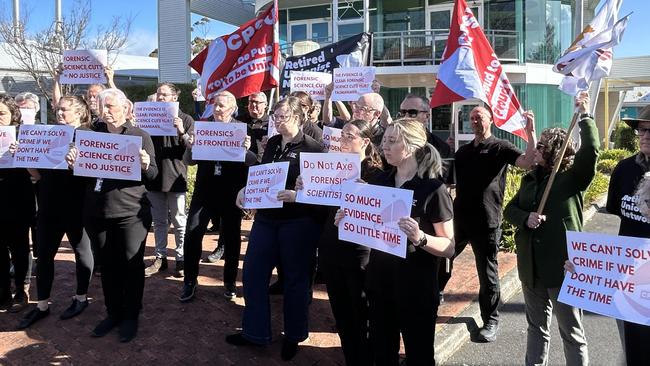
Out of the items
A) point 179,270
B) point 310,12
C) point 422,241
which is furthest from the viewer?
point 310,12

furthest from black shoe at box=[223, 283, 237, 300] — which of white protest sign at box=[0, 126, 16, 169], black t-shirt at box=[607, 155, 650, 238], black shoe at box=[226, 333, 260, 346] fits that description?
black t-shirt at box=[607, 155, 650, 238]

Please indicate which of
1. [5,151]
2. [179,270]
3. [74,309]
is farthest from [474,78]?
[5,151]

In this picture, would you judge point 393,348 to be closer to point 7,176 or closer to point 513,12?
point 7,176

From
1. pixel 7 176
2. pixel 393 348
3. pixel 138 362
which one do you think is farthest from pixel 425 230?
pixel 7 176

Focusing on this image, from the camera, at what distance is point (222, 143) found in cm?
543

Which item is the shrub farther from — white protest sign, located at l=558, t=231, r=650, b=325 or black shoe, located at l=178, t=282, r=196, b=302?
white protest sign, located at l=558, t=231, r=650, b=325

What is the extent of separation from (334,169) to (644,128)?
2.02m

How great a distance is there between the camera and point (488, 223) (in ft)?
16.0

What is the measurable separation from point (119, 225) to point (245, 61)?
3.28 m

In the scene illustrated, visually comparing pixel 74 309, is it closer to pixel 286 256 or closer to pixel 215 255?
pixel 215 255

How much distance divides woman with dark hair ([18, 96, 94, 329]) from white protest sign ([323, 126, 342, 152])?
224cm

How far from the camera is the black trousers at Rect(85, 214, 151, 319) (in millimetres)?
4746

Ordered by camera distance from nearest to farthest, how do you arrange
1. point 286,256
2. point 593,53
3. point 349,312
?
point 349,312 → point 593,53 → point 286,256

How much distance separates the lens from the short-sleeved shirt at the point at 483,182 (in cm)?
481
